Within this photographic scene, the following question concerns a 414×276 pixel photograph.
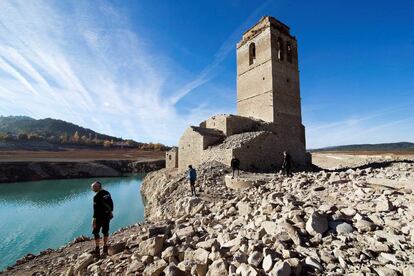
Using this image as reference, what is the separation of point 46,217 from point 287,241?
20.6 meters

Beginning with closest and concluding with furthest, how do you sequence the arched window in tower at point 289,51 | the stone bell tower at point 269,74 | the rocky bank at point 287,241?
the rocky bank at point 287,241 < the stone bell tower at point 269,74 < the arched window in tower at point 289,51

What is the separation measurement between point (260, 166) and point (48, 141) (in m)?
94.5

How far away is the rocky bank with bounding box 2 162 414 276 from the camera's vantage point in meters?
3.76

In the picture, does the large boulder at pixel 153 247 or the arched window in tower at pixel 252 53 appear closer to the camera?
the large boulder at pixel 153 247

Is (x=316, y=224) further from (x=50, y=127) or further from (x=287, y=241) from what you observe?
(x=50, y=127)

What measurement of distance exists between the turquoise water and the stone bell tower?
15277 millimetres

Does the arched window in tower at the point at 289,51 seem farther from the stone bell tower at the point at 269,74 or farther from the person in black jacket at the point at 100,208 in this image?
the person in black jacket at the point at 100,208

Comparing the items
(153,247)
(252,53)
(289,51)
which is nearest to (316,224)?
(153,247)

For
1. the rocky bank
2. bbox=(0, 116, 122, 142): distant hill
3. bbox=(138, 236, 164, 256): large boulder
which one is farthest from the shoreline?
bbox=(0, 116, 122, 142): distant hill

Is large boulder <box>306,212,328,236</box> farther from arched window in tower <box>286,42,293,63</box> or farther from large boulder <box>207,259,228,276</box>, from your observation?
arched window in tower <box>286,42,293,63</box>

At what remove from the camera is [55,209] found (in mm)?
21188

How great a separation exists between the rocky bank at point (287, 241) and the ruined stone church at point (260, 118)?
9.60 metres

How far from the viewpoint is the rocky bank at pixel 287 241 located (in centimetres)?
376

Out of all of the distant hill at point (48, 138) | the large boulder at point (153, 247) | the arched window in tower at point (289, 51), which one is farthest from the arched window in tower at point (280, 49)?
the distant hill at point (48, 138)
